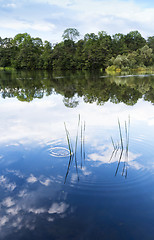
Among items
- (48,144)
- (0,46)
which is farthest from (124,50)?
(48,144)

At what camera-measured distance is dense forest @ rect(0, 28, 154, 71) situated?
47.7 metres

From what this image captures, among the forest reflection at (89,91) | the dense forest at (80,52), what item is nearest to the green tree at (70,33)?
the dense forest at (80,52)

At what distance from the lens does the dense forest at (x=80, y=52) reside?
47.7m

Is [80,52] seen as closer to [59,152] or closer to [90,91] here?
[90,91]

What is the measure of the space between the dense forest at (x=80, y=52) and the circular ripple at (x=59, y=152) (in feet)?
126

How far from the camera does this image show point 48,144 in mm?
5566

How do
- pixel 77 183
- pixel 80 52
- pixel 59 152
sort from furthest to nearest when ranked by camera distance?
pixel 80 52 → pixel 59 152 → pixel 77 183

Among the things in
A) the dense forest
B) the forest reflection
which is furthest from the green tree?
the forest reflection

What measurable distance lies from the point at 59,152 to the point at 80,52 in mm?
49884

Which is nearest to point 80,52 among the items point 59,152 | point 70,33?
point 70,33

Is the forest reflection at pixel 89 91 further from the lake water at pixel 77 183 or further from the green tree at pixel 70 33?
the green tree at pixel 70 33

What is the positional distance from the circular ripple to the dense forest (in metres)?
38.3

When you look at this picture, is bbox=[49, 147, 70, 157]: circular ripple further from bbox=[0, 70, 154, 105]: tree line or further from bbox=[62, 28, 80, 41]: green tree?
bbox=[62, 28, 80, 41]: green tree

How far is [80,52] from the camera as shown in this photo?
2057 inches
